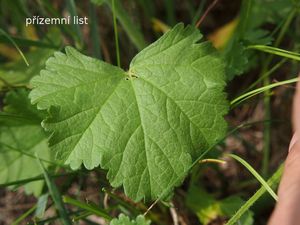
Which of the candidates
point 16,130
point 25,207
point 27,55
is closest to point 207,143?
point 16,130

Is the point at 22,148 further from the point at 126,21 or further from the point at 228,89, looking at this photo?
the point at 228,89

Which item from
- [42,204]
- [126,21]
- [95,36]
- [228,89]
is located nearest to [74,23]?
[95,36]

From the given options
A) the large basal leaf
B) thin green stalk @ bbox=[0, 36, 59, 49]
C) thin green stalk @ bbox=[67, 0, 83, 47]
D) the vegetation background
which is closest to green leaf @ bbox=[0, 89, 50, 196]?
the vegetation background

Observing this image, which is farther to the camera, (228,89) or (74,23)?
(228,89)

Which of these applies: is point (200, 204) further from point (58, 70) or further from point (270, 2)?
point (270, 2)

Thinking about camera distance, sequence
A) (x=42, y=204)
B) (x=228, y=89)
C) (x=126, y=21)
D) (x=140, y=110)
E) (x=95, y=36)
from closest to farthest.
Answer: (x=140, y=110), (x=42, y=204), (x=126, y=21), (x=95, y=36), (x=228, y=89)

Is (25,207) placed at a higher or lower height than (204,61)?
lower
